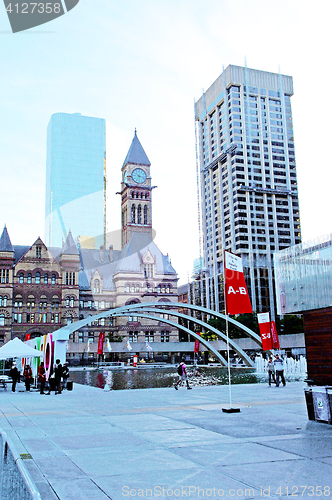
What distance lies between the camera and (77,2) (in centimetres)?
893

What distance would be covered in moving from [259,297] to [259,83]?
208 ft

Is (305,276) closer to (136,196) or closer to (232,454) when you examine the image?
(232,454)

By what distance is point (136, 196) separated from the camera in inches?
5148

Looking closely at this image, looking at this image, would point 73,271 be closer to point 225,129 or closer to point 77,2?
point 225,129

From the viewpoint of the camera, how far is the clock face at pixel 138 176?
131250 millimetres

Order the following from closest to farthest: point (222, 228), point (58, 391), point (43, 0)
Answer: point (43, 0) < point (58, 391) < point (222, 228)

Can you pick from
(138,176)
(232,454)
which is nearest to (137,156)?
(138,176)

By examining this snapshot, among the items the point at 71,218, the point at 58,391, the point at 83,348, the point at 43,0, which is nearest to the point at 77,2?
the point at 43,0

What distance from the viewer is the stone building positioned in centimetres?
9431

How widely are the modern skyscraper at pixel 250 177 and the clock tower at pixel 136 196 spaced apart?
2119 centimetres

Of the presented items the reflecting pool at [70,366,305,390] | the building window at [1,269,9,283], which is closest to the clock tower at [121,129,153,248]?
the building window at [1,269,9,283]

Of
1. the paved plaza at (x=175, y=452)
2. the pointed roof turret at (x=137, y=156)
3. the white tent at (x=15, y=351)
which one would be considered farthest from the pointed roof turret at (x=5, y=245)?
the paved plaza at (x=175, y=452)

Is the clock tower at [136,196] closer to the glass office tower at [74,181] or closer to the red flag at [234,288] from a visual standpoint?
the glass office tower at [74,181]

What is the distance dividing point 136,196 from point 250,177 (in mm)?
32066
